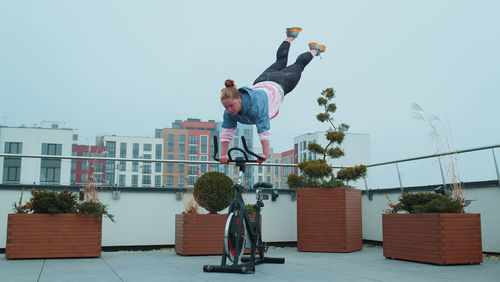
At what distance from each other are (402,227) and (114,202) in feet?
13.5

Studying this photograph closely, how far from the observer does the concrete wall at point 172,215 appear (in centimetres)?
538

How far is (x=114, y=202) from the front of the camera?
6520mm

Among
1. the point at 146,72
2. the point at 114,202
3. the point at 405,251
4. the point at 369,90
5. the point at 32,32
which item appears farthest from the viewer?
the point at 146,72

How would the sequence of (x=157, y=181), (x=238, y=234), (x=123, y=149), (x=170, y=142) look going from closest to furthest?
(x=238, y=234)
(x=157, y=181)
(x=123, y=149)
(x=170, y=142)

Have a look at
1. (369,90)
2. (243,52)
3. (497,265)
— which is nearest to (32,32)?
(243,52)

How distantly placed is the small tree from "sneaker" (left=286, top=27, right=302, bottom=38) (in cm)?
245

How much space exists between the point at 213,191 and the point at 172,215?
4.54 feet

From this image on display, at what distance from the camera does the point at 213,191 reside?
5785 mm

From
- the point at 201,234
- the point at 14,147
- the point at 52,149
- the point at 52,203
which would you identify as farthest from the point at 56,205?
the point at 52,149

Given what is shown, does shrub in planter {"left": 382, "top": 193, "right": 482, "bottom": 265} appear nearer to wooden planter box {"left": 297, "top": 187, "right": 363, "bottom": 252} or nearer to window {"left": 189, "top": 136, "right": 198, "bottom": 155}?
wooden planter box {"left": 297, "top": 187, "right": 363, "bottom": 252}

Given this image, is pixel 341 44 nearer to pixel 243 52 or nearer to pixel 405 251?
pixel 243 52

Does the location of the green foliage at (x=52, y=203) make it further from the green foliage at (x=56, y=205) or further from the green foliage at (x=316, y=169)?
the green foliage at (x=316, y=169)

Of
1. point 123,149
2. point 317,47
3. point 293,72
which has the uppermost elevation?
point 123,149

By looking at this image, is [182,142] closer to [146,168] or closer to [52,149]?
[52,149]
